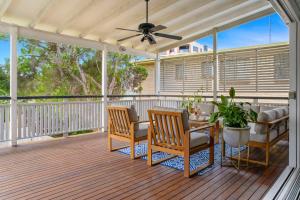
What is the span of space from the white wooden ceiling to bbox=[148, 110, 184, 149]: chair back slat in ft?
8.63

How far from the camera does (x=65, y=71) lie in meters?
10.2

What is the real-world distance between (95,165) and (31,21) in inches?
133

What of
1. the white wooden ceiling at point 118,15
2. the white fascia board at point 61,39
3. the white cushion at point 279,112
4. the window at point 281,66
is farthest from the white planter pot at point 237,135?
the white fascia board at point 61,39

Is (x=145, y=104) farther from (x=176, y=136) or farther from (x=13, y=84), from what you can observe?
(x=176, y=136)

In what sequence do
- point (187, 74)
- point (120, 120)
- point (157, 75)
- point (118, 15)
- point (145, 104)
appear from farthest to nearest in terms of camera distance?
1. point (157, 75)
2. point (187, 74)
3. point (145, 104)
4. point (118, 15)
5. point (120, 120)

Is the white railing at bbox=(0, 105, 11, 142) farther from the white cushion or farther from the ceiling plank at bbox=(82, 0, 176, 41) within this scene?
the white cushion

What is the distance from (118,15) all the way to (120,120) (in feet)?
8.06

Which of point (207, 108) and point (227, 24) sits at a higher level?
point (227, 24)

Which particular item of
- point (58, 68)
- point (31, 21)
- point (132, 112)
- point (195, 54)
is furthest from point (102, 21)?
point (58, 68)

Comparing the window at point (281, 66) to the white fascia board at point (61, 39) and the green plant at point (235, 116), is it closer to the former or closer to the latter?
the green plant at point (235, 116)

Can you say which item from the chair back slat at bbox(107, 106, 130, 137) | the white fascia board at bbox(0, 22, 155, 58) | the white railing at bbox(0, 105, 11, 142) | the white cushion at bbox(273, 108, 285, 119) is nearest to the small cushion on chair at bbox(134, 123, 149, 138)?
the chair back slat at bbox(107, 106, 130, 137)

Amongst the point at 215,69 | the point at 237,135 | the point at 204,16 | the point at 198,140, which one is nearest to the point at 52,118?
the point at 198,140

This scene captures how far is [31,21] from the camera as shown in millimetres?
4906

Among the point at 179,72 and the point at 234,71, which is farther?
the point at 179,72
